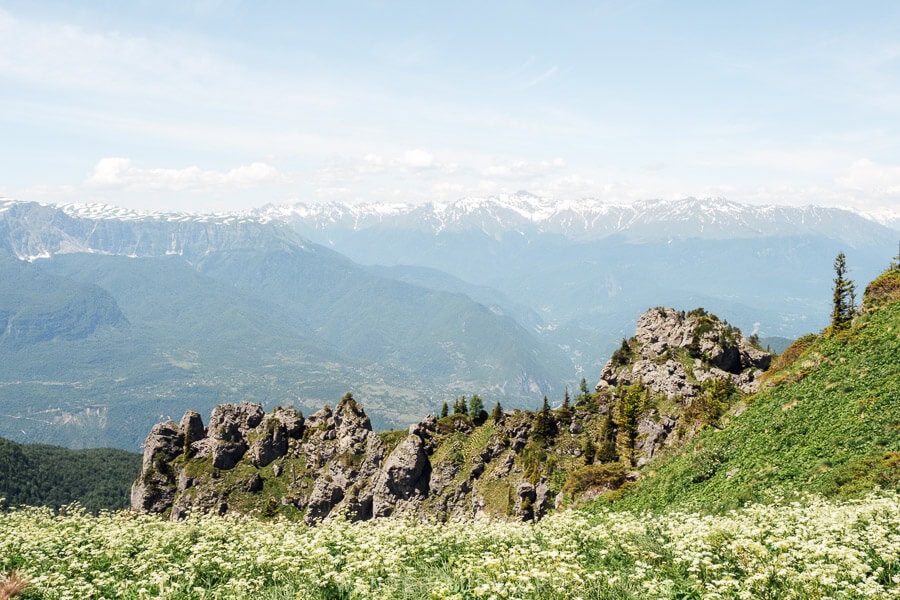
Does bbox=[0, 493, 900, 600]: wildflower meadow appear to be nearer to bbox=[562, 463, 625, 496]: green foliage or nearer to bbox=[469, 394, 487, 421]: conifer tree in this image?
bbox=[562, 463, 625, 496]: green foliage

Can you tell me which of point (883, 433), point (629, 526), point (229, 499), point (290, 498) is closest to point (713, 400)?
point (883, 433)

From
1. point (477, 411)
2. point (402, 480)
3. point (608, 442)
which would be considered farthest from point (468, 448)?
point (608, 442)

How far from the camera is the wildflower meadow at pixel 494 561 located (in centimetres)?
1187

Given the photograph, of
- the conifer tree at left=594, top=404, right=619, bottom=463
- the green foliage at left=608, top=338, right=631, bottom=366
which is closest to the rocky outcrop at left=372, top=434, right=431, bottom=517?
the conifer tree at left=594, top=404, right=619, bottom=463

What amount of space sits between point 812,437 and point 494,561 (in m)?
31.9

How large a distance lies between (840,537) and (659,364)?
229ft

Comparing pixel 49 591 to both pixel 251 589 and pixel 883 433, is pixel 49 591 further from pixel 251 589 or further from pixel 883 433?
pixel 883 433

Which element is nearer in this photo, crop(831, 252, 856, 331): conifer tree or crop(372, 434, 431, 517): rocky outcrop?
crop(831, 252, 856, 331): conifer tree

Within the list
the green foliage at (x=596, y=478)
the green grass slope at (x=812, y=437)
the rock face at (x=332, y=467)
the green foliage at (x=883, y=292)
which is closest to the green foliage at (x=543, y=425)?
the rock face at (x=332, y=467)

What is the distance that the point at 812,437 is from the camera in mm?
34531

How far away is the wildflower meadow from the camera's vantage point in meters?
11.9

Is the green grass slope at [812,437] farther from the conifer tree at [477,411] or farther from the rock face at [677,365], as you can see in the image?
the conifer tree at [477,411]

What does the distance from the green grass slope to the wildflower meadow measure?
909 cm

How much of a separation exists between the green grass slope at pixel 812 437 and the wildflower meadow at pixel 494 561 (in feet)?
29.8
